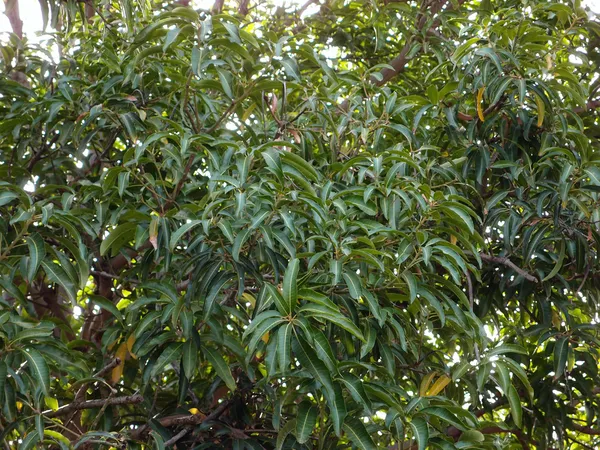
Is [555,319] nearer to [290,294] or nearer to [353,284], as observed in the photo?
[353,284]

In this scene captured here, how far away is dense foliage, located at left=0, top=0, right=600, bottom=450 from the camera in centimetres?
223

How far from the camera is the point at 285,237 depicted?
228 centimetres

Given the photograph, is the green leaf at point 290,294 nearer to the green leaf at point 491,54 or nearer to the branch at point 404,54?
the green leaf at point 491,54

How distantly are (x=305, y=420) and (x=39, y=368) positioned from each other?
72 cm

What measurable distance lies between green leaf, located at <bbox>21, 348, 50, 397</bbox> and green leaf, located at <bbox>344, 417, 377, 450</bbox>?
78 cm

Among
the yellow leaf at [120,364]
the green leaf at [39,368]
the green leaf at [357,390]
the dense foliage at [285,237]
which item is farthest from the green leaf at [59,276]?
the green leaf at [357,390]

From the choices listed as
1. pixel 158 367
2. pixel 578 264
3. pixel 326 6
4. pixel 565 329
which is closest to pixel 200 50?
pixel 158 367

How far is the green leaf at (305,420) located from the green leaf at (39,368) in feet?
2.15

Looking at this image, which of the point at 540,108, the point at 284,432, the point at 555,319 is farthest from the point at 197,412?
the point at 540,108

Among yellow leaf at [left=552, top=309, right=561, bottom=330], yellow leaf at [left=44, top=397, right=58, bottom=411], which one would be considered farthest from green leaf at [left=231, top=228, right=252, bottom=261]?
yellow leaf at [left=552, top=309, right=561, bottom=330]

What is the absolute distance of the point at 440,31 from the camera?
13.8ft

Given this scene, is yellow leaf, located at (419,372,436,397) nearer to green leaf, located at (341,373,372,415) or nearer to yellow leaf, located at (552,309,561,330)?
green leaf, located at (341,373,372,415)

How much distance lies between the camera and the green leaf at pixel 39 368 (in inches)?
83.8

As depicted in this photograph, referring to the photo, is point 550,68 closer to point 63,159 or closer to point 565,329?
point 565,329
